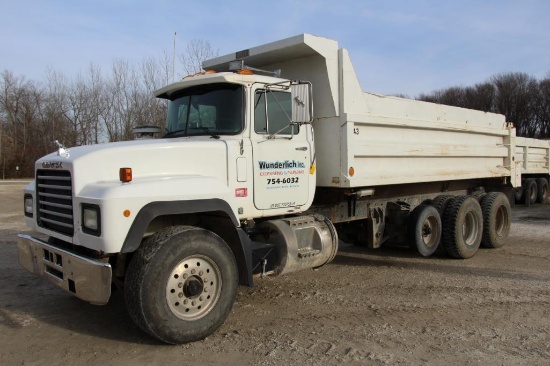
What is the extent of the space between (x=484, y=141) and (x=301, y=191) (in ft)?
17.0

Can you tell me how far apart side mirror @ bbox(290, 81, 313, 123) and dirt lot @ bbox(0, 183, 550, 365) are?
2237 millimetres

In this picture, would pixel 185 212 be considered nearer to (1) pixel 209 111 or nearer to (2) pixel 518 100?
(1) pixel 209 111

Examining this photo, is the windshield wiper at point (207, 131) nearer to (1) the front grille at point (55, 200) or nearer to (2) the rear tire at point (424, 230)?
(1) the front grille at point (55, 200)

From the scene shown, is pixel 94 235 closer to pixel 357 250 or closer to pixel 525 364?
pixel 525 364

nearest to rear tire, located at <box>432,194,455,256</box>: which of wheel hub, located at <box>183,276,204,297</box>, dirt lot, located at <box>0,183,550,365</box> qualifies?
dirt lot, located at <box>0,183,550,365</box>

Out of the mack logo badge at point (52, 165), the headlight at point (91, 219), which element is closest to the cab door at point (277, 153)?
the headlight at point (91, 219)

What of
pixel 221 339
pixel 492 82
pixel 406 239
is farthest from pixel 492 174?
pixel 492 82

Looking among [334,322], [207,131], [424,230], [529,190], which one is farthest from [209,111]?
[529,190]

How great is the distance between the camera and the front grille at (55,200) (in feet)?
14.3

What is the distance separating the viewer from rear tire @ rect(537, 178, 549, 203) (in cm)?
2038

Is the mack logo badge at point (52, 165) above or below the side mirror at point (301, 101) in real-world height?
below

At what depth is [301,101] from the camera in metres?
5.34

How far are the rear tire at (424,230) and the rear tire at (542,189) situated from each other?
15.2 meters

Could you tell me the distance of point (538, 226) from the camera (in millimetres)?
12453
